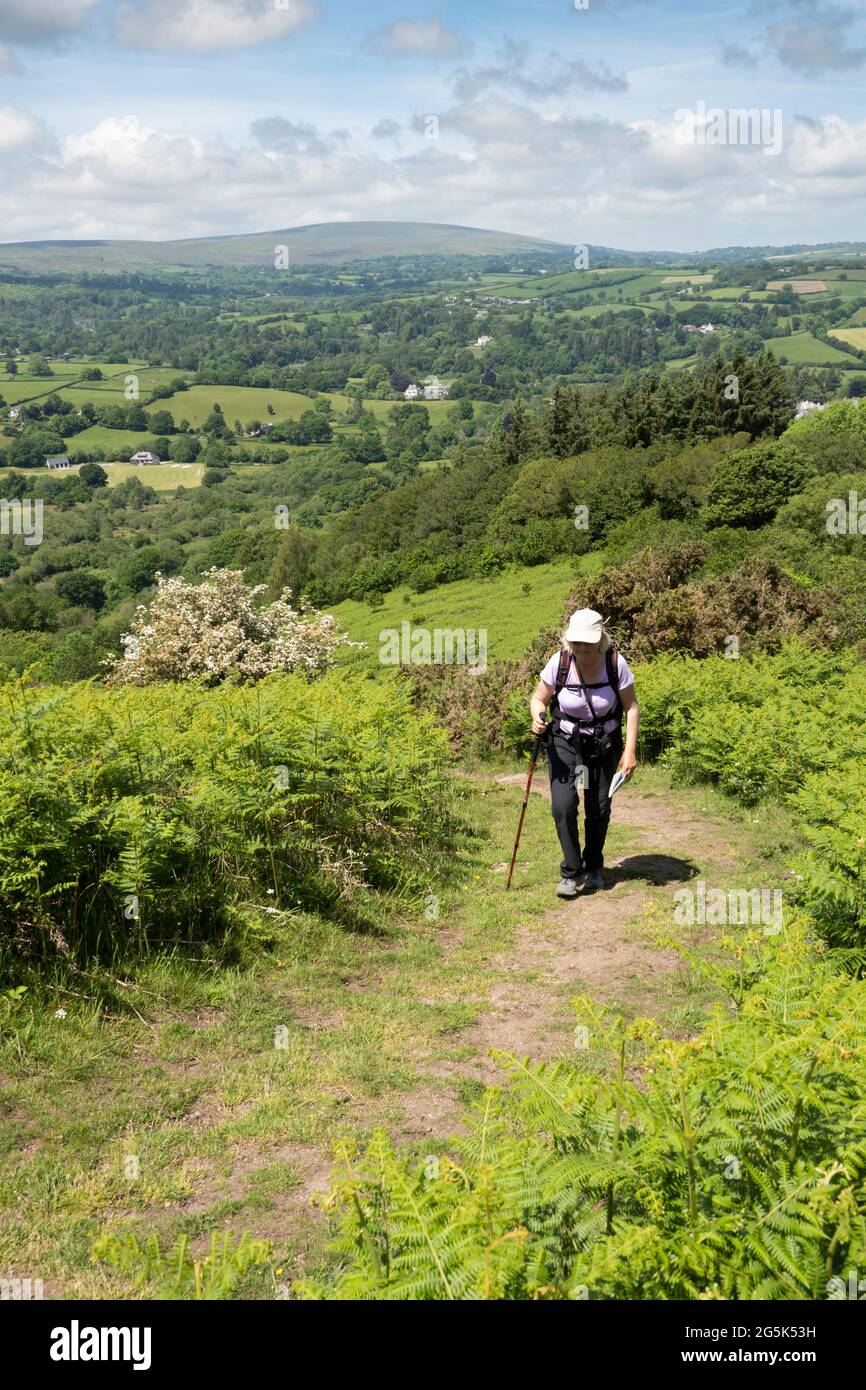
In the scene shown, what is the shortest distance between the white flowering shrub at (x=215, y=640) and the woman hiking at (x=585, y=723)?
58.6 feet

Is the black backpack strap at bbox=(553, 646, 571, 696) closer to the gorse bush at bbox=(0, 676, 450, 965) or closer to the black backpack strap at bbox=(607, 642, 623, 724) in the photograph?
the black backpack strap at bbox=(607, 642, 623, 724)

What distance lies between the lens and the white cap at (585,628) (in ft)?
23.8

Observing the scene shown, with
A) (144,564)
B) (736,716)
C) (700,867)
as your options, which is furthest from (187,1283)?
(144,564)

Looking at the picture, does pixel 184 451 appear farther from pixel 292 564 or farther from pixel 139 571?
pixel 292 564

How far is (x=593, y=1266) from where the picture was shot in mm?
2348

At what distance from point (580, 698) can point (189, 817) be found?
312cm

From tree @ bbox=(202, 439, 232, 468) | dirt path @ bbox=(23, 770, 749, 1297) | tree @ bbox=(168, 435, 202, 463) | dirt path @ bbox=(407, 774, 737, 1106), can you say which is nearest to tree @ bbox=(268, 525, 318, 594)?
dirt path @ bbox=(407, 774, 737, 1106)

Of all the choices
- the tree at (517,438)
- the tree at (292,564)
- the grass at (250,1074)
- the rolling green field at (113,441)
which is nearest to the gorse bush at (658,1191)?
the grass at (250,1074)

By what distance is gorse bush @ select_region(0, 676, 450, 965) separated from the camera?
5.76m

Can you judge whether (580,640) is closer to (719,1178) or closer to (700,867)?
(700,867)

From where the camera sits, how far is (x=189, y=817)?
6.76 metres

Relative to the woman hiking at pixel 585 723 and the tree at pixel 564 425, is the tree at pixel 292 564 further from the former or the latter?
the woman hiking at pixel 585 723

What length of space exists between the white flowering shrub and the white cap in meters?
18.3

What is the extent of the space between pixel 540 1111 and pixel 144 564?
104434 mm
